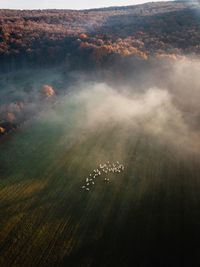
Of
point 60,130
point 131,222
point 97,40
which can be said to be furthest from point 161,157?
point 97,40

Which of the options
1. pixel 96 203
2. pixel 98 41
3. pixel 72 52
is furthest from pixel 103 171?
pixel 98 41

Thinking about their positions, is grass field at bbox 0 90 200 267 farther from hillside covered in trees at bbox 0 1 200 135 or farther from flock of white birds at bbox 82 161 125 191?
hillside covered in trees at bbox 0 1 200 135

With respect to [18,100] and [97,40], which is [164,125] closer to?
[18,100]

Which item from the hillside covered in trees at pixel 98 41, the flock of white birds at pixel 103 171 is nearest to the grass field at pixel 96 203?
the flock of white birds at pixel 103 171

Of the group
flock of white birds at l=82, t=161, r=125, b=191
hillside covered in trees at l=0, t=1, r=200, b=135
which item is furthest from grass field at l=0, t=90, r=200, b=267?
hillside covered in trees at l=0, t=1, r=200, b=135

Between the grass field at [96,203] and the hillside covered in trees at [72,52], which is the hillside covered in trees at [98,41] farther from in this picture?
the grass field at [96,203]
